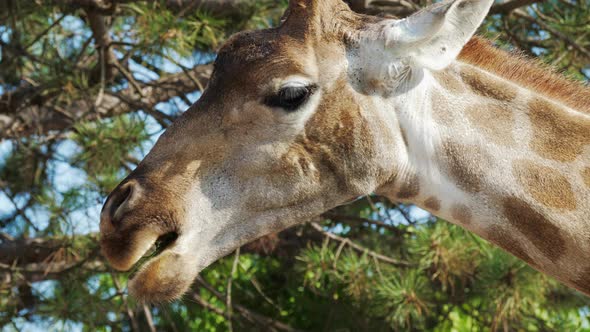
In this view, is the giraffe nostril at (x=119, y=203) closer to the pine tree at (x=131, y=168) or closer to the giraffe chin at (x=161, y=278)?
the giraffe chin at (x=161, y=278)

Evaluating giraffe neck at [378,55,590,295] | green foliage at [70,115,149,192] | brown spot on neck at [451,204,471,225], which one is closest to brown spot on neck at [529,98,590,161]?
giraffe neck at [378,55,590,295]

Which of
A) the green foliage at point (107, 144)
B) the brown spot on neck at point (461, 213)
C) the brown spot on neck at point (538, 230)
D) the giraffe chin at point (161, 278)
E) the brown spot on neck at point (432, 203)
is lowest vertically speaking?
the brown spot on neck at point (538, 230)

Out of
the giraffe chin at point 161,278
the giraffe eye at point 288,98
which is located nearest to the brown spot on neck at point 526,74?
the giraffe eye at point 288,98

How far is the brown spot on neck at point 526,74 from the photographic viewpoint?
2.60 m

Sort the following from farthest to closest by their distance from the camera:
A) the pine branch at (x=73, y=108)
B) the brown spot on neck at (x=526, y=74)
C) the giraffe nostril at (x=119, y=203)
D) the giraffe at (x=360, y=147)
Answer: the pine branch at (x=73, y=108), the brown spot on neck at (x=526, y=74), the giraffe at (x=360, y=147), the giraffe nostril at (x=119, y=203)

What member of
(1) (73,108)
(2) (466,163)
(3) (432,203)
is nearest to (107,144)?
(1) (73,108)

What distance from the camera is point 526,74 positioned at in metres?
2.63

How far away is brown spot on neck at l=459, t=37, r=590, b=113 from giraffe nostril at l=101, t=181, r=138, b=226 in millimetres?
1092

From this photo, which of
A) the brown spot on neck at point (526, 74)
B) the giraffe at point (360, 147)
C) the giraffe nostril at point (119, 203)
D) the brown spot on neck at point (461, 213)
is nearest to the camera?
the giraffe nostril at point (119, 203)

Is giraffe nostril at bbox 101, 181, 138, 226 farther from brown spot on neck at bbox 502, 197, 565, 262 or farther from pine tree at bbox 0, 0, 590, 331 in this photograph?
pine tree at bbox 0, 0, 590, 331

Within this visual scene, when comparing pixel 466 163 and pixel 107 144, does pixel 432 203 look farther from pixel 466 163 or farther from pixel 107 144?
pixel 107 144

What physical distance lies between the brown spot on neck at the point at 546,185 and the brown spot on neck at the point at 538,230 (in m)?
0.05

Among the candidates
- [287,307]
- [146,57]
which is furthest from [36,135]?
[287,307]

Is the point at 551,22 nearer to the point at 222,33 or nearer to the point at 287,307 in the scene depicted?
the point at 222,33
